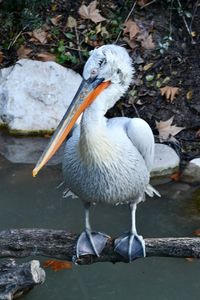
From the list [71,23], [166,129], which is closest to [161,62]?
[166,129]

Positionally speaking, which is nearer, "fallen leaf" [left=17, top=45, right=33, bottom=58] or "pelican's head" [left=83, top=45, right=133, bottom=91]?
"pelican's head" [left=83, top=45, right=133, bottom=91]

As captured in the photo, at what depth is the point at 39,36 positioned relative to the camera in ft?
26.3

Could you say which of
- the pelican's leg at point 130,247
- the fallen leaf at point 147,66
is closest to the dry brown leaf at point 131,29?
the fallen leaf at point 147,66

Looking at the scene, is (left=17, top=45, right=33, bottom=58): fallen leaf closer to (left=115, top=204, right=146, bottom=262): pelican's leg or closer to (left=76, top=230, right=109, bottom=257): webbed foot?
(left=76, top=230, right=109, bottom=257): webbed foot

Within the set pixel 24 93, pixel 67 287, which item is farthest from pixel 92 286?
pixel 24 93

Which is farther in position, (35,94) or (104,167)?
(35,94)

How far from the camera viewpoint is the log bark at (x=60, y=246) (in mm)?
4336

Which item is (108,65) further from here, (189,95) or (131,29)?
(131,29)

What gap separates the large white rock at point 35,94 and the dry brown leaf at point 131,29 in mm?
809

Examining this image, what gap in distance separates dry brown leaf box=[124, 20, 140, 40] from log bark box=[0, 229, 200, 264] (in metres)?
3.77

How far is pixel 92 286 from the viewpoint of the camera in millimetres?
5266

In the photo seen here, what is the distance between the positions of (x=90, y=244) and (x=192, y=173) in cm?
219

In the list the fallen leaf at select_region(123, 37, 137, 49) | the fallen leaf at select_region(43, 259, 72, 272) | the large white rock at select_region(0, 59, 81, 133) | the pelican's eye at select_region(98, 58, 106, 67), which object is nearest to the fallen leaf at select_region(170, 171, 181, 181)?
the large white rock at select_region(0, 59, 81, 133)

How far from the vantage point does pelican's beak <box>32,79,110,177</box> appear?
423 cm
